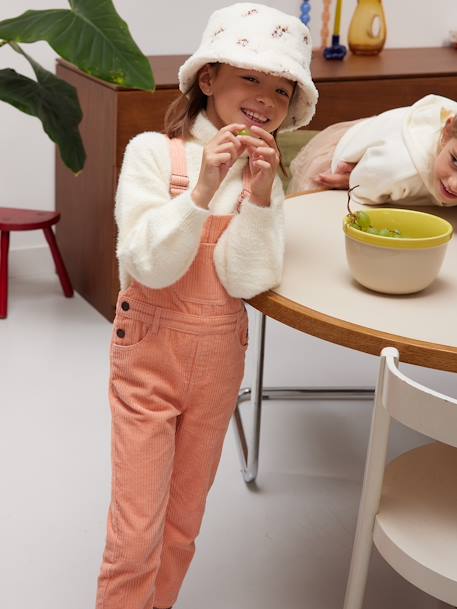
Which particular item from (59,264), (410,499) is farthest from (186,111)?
(59,264)

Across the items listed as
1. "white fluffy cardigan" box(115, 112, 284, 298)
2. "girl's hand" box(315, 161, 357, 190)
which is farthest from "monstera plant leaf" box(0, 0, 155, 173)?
"white fluffy cardigan" box(115, 112, 284, 298)

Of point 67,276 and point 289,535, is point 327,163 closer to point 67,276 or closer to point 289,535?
point 289,535

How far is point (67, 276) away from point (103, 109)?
23.4 inches

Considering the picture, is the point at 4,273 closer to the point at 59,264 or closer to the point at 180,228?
the point at 59,264

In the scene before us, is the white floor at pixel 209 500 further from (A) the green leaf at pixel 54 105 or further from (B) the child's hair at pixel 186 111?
(B) the child's hair at pixel 186 111

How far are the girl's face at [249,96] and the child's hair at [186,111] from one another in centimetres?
4

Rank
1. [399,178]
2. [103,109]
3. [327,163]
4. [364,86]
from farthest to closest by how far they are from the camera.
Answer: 1. [364,86]
2. [103,109]
3. [327,163]
4. [399,178]

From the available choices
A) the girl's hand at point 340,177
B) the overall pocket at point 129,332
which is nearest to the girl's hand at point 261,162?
the overall pocket at point 129,332

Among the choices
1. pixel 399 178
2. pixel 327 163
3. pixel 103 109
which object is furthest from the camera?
pixel 103 109

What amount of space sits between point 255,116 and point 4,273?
68.7 inches

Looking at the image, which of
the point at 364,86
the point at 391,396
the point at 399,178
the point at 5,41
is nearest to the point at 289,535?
the point at 399,178

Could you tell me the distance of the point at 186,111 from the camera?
1.57 m

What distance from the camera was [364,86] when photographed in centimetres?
311

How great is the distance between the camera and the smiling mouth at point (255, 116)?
1.50 meters
